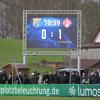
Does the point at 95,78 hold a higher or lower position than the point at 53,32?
lower

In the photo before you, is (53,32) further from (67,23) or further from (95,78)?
(95,78)

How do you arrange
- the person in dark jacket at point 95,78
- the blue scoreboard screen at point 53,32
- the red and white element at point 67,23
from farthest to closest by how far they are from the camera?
the red and white element at point 67,23 → the blue scoreboard screen at point 53,32 → the person in dark jacket at point 95,78

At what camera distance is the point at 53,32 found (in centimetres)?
4581

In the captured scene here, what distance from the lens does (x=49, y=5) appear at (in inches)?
3410

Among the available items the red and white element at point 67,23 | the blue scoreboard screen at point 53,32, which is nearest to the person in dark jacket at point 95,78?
the blue scoreboard screen at point 53,32

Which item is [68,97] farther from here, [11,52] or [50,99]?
[11,52]

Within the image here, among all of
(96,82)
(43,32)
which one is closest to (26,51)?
(43,32)

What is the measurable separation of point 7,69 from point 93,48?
51.1 feet

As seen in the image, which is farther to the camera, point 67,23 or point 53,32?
point 67,23

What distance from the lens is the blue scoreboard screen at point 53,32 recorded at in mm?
45844

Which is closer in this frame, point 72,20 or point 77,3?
point 72,20

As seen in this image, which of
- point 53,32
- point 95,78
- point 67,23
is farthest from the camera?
point 67,23

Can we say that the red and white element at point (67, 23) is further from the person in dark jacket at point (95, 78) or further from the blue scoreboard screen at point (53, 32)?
the person in dark jacket at point (95, 78)

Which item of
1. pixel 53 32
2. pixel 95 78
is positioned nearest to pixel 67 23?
pixel 53 32
